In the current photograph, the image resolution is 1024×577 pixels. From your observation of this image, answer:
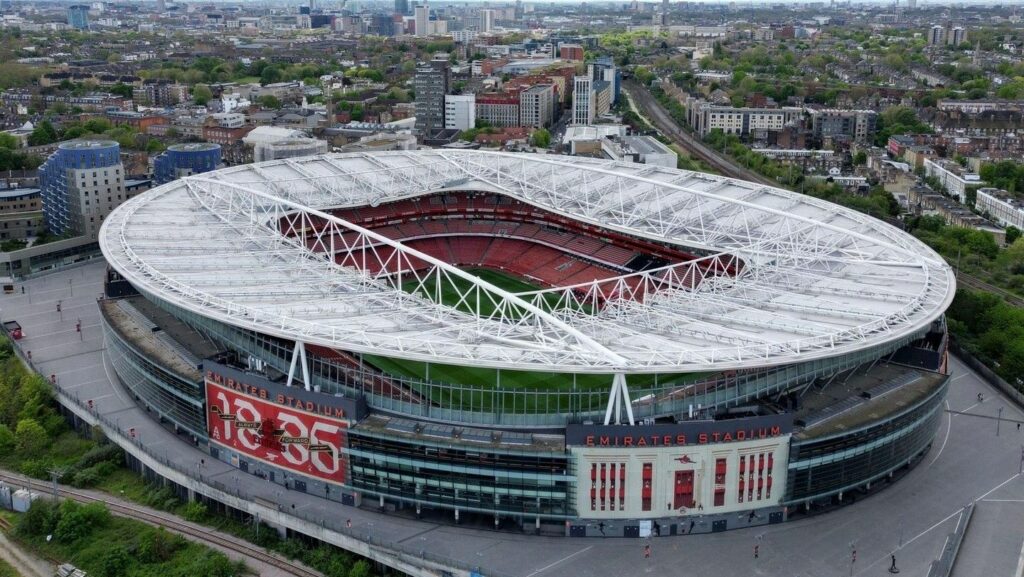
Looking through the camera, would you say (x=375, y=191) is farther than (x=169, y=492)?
Yes

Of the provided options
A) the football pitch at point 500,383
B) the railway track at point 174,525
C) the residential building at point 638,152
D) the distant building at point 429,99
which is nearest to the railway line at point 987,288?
the residential building at point 638,152

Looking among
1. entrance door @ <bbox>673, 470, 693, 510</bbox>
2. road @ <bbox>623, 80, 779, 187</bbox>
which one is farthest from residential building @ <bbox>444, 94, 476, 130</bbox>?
entrance door @ <bbox>673, 470, 693, 510</bbox>

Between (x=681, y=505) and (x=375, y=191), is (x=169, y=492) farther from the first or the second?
(x=375, y=191)

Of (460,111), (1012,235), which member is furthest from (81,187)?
(1012,235)

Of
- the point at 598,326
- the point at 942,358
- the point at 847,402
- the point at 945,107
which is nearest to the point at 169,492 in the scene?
the point at 598,326

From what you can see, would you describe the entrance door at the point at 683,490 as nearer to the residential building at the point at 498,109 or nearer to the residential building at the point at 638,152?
the residential building at the point at 638,152

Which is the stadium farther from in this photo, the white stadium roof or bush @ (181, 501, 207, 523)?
bush @ (181, 501, 207, 523)

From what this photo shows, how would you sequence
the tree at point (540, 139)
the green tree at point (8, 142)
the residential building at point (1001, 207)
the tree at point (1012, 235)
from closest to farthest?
1. the tree at point (1012, 235)
2. the residential building at point (1001, 207)
3. the green tree at point (8, 142)
4. the tree at point (540, 139)
